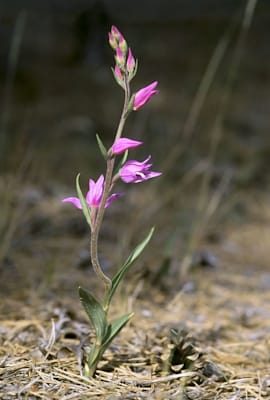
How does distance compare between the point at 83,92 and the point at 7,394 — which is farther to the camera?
the point at 83,92

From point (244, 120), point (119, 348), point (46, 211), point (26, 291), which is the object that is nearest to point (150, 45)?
point (244, 120)

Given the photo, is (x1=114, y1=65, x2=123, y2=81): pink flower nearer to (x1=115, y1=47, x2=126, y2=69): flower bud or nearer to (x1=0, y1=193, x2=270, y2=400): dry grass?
(x1=115, y1=47, x2=126, y2=69): flower bud

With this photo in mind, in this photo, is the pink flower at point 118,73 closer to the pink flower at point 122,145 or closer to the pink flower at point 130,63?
the pink flower at point 130,63

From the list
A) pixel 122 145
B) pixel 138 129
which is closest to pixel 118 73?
pixel 122 145

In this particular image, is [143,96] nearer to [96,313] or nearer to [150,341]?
[96,313]

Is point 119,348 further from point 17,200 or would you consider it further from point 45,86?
point 45,86
